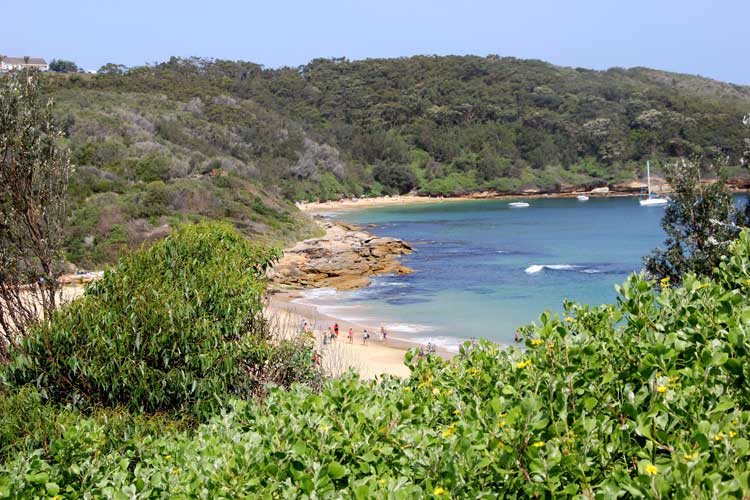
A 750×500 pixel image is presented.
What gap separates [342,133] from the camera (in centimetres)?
12062

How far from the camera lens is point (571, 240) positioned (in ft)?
200

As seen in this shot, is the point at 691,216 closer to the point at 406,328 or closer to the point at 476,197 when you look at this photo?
the point at 406,328

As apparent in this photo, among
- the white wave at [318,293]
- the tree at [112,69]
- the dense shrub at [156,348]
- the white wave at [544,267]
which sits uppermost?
the tree at [112,69]

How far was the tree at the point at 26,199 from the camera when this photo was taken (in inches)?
483

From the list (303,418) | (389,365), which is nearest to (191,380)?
(303,418)

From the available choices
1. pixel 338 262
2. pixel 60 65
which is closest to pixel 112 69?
pixel 60 65

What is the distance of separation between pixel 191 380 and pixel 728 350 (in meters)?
6.97

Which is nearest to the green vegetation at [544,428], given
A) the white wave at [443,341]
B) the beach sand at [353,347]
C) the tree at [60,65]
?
the beach sand at [353,347]

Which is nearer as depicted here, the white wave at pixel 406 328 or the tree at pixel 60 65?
the white wave at pixel 406 328

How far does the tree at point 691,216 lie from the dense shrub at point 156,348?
11.3m

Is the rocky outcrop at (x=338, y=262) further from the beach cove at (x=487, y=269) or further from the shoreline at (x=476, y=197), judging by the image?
the shoreline at (x=476, y=197)

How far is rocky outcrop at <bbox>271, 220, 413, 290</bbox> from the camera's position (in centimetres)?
4144

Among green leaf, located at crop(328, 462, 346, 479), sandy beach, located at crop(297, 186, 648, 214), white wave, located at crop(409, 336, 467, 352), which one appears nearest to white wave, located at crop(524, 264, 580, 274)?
white wave, located at crop(409, 336, 467, 352)

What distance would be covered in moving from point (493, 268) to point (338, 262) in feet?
31.8
